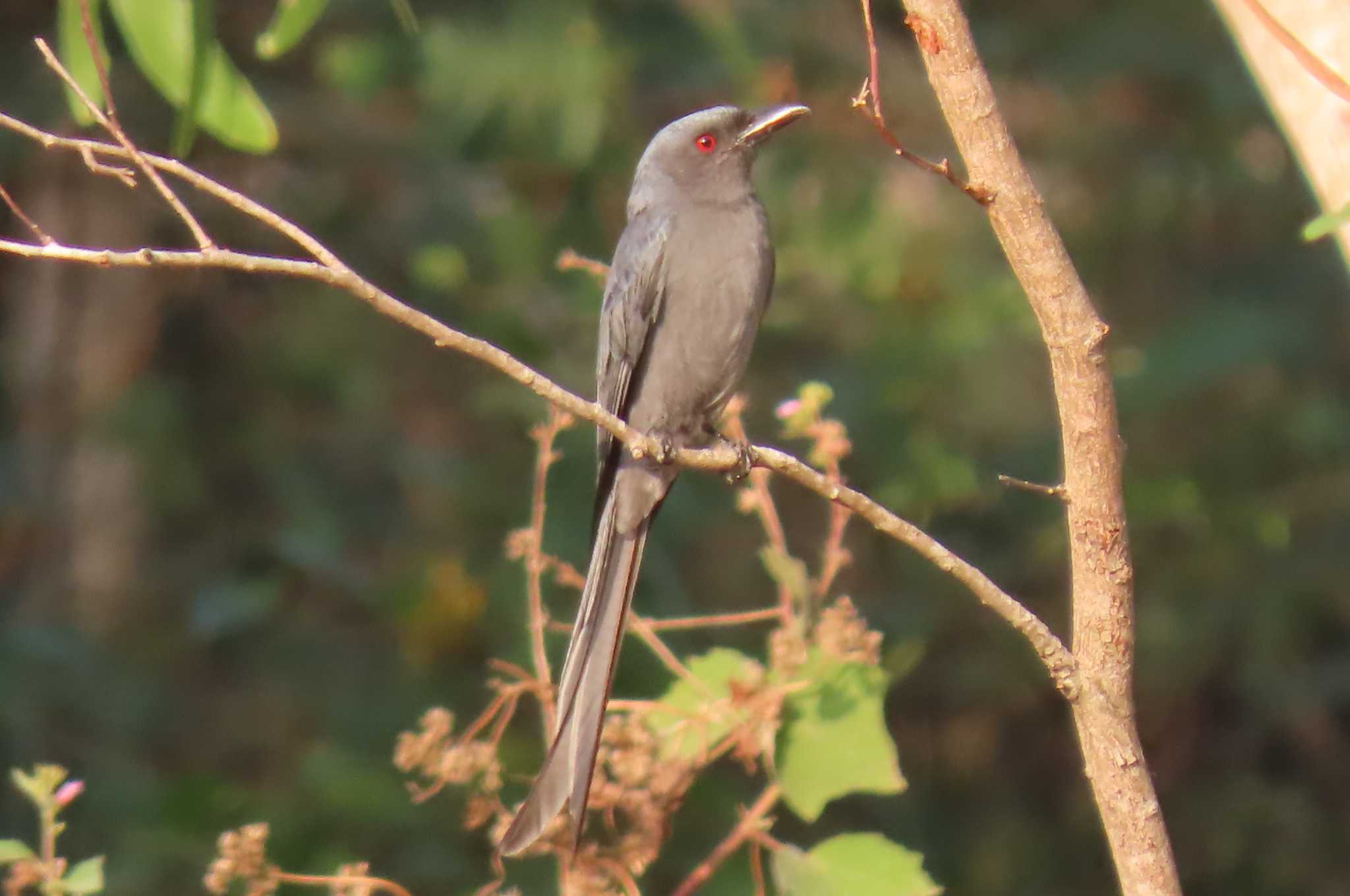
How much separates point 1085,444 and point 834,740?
87 centimetres

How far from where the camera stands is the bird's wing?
3.71m

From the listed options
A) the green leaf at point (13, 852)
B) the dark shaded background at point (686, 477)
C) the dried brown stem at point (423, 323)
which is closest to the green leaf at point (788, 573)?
the dried brown stem at point (423, 323)

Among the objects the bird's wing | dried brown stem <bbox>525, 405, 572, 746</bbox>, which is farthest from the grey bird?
dried brown stem <bbox>525, 405, 572, 746</bbox>

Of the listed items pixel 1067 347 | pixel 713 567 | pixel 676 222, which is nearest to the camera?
Result: pixel 1067 347

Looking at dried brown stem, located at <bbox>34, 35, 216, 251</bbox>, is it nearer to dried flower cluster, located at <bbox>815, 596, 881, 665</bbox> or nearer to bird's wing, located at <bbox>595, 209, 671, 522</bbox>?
dried flower cluster, located at <bbox>815, 596, 881, 665</bbox>

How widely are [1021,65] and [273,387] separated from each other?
3056mm

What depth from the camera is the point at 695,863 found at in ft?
12.6

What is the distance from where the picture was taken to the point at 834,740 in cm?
280

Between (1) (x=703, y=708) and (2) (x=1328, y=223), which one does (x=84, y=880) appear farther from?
(2) (x=1328, y=223)

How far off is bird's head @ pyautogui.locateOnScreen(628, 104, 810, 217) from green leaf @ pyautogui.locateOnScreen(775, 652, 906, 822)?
140cm

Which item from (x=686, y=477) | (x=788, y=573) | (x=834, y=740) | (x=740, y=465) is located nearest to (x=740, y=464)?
(x=740, y=465)

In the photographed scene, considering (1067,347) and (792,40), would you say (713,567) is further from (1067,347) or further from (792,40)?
(1067,347)

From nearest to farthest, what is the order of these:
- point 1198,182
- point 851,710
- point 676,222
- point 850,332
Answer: point 851,710, point 676,222, point 850,332, point 1198,182

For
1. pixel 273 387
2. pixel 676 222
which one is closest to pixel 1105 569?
pixel 676 222
